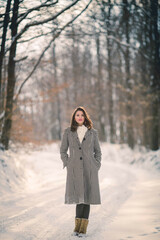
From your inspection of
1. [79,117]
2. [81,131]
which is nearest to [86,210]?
[81,131]

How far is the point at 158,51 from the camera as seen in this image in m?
13.9

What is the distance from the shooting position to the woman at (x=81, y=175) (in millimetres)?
4250

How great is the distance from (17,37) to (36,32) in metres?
0.76

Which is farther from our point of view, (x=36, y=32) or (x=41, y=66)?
(x=41, y=66)

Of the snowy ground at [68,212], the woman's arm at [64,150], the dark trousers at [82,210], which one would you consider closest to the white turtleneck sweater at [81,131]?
the woman's arm at [64,150]

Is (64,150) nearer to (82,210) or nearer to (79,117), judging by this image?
(79,117)

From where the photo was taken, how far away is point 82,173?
428cm

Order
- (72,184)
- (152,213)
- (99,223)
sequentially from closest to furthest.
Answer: (72,184) → (99,223) → (152,213)

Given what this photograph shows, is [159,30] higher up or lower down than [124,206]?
higher up

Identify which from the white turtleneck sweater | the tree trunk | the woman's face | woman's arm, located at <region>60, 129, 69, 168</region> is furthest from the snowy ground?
the woman's face

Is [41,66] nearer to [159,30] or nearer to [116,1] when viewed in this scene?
[116,1]

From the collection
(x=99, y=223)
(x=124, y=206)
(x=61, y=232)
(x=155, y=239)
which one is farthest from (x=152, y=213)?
(x=61, y=232)

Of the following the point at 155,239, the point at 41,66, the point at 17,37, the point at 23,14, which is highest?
the point at 23,14

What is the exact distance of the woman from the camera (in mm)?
4250
